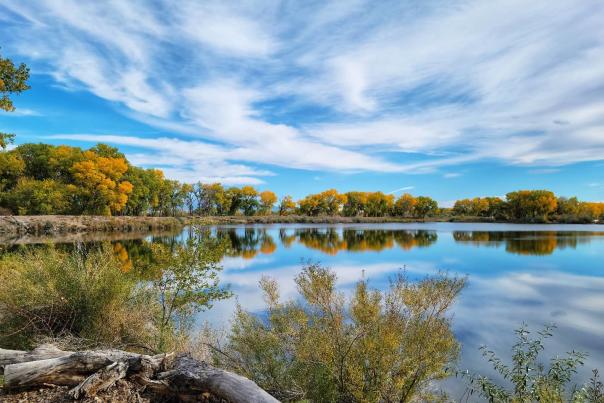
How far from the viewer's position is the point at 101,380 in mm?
4672

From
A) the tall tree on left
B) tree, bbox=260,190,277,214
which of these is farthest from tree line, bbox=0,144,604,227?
the tall tree on left

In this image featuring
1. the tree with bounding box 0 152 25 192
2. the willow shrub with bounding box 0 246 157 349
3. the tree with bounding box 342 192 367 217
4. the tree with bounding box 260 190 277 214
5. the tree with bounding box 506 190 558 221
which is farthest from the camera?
the tree with bounding box 342 192 367 217

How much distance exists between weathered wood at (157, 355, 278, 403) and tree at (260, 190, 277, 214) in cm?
11556

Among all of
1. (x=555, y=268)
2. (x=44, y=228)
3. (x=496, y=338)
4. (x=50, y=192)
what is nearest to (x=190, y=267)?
(x=496, y=338)

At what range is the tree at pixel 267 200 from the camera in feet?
400

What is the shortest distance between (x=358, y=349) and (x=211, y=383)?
2658 mm

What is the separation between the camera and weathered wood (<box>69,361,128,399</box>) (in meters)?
4.52

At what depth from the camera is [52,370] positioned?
4965mm

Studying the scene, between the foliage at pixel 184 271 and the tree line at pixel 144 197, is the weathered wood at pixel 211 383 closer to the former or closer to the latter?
the foliage at pixel 184 271

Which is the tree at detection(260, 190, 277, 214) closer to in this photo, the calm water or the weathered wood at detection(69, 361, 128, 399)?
the calm water

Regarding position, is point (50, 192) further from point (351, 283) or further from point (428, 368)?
point (428, 368)

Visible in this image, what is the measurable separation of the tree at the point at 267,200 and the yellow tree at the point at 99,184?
59.3 meters

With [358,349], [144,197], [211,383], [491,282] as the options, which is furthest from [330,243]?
[144,197]

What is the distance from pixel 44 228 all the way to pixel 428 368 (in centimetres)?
5304
